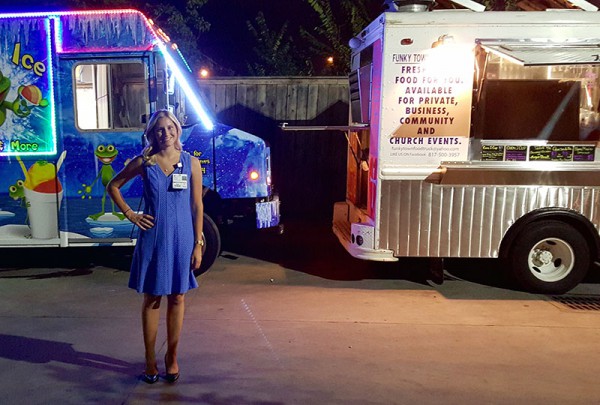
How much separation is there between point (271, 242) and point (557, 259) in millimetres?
4244

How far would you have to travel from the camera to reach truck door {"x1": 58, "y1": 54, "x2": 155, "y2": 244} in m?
6.51

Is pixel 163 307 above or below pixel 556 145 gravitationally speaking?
below

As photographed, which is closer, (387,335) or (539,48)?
(387,335)

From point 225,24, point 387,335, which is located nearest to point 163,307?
point 387,335

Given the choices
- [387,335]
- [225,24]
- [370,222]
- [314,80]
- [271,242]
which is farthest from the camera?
[225,24]

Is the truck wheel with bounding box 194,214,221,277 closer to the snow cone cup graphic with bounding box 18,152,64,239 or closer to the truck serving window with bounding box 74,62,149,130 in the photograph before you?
the truck serving window with bounding box 74,62,149,130

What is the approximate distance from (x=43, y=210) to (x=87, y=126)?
111cm

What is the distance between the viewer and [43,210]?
6.63m

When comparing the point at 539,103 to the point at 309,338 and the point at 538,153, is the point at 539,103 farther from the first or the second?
the point at 309,338

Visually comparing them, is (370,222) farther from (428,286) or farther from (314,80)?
(314,80)

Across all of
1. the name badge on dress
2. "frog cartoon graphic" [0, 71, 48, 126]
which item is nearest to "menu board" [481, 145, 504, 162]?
the name badge on dress

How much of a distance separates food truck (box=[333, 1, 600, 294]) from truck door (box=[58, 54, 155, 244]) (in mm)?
2759

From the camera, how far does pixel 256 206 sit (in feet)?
22.7

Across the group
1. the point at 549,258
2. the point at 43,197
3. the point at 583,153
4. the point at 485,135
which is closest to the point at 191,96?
the point at 43,197
